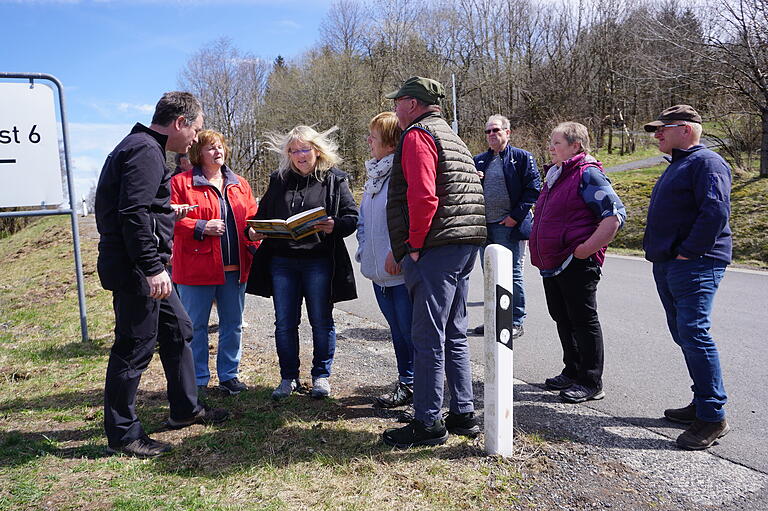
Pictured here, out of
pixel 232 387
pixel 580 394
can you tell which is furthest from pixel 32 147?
pixel 580 394

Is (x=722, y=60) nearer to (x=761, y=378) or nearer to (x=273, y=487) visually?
(x=761, y=378)

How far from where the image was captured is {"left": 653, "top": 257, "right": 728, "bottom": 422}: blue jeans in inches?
137

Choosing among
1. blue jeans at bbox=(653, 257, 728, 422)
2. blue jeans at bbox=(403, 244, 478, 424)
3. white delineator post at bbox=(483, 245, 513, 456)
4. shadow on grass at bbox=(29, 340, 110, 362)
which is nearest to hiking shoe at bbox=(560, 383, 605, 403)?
blue jeans at bbox=(653, 257, 728, 422)

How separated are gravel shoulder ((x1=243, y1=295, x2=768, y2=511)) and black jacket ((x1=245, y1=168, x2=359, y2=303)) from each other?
0.87 meters

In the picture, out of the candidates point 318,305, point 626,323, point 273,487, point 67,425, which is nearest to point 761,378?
point 626,323

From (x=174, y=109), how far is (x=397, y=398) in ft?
7.97

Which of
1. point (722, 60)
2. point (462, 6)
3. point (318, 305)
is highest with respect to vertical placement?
point (462, 6)

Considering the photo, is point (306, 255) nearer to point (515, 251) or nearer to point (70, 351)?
point (515, 251)

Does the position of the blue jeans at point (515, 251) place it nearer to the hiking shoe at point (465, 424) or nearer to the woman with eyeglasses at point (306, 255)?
the woman with eyeglasses at point (306, 255)

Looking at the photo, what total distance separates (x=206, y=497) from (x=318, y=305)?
1716 mm

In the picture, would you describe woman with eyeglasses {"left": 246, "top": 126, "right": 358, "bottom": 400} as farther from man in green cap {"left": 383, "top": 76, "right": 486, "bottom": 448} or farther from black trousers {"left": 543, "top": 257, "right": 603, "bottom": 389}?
black trousers {"left": 543, "top": 257, "right": 603, "bottom": 389}

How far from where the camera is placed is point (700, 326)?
3523 mm

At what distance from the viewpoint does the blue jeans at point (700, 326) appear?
3.47 meters

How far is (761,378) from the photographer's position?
15.0 ft
